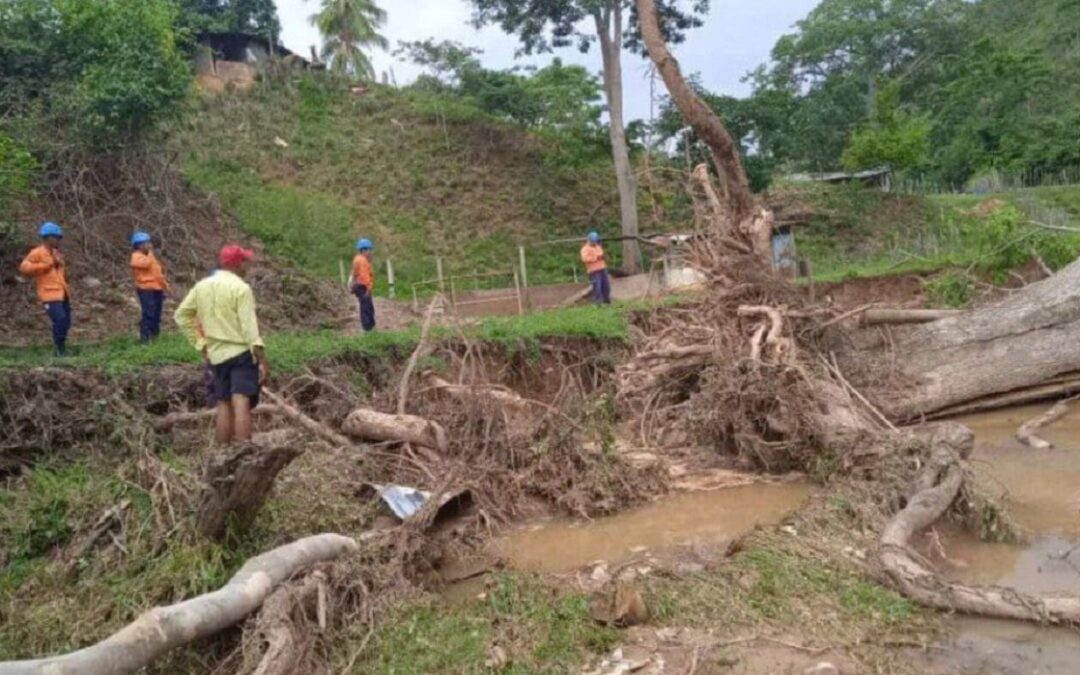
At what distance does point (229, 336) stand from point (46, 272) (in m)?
4.26

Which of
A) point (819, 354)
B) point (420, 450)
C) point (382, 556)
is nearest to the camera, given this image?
point (382, 556)

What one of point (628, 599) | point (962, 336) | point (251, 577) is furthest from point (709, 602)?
point (962, 336)

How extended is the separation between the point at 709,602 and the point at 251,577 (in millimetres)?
2479

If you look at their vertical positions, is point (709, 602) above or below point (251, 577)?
A: below

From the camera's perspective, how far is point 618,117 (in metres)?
21.4

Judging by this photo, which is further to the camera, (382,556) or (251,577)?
(382,556)

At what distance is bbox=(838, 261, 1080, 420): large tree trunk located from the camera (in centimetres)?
1034

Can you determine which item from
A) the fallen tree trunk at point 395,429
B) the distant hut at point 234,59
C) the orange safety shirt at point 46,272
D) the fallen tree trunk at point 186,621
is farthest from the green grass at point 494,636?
the distant hut at point 234,59

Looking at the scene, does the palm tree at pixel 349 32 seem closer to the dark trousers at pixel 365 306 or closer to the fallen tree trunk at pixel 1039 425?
the dark trousers at pixel 365 306

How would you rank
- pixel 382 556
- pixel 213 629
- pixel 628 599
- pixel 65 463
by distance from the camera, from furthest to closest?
pixel 65 463 → pixel 382 556 → pixel 628 599 → pixel 213 629

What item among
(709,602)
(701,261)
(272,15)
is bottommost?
(709,602)

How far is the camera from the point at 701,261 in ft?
35.3

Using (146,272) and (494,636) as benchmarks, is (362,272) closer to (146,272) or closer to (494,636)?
(146,272)

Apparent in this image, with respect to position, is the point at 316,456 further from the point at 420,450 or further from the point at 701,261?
the point at 701,261
